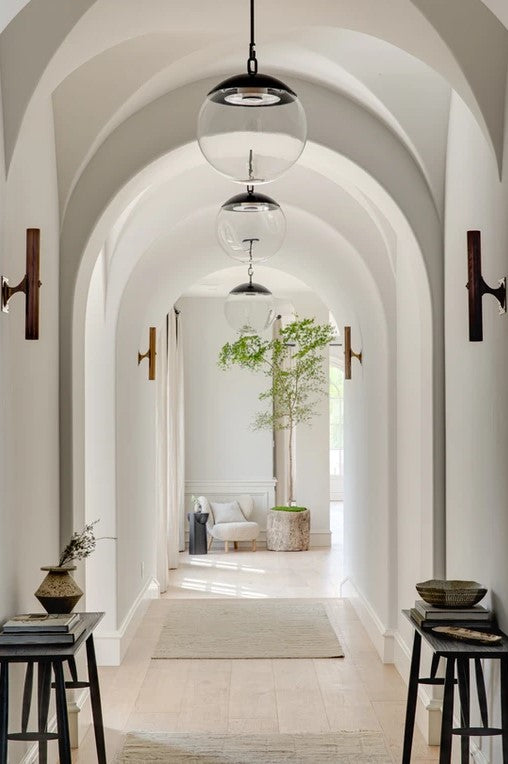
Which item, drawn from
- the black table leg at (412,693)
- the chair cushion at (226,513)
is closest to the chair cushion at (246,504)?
the chair cushion at (226,513)

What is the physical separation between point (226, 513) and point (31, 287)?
9.38 metres

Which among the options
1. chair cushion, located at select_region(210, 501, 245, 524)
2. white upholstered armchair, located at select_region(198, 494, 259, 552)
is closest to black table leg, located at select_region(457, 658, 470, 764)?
white upholstered armchair, located at select_region(198, 494, 259, 552)

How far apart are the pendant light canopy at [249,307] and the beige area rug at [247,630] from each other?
7.42 feet

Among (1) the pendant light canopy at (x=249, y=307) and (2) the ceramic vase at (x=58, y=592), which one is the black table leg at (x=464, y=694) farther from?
(1) the pendant light canopy at (x=249, y=307)

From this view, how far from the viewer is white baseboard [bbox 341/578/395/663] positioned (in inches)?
255

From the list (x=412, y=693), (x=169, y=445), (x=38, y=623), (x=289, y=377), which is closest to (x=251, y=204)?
(x=38, y=623)

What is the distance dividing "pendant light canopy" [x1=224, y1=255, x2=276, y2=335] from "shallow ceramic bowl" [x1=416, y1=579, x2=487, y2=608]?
3.52 meters

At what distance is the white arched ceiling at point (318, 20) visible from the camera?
3539 mm

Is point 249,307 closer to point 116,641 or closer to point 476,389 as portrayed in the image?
point 116,641

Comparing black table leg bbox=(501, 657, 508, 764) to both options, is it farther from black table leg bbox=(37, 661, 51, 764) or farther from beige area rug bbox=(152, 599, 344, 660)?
beige area rug bbox=(152, 599, 344, 660)

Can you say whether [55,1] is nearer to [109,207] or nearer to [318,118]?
[109,207]

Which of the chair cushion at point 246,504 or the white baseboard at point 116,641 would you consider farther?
the chair cushion at point 246,504

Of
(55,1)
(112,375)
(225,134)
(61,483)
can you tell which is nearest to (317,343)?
(112,375)

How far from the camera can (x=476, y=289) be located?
3.45 meters
